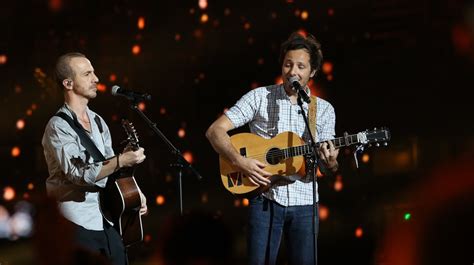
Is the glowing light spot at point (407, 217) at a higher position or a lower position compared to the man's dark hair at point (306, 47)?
lower

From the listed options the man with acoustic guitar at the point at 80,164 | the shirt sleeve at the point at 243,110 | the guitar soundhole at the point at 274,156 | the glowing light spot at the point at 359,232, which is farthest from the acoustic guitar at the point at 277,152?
the glowing light spot at the point at 359,232

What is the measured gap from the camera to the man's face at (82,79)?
3.76m

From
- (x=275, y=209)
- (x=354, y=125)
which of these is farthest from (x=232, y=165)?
(x=354, y=125)

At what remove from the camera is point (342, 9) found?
644 cm

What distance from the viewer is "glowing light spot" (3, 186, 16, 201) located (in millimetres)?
6418

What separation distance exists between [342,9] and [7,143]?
3432mm

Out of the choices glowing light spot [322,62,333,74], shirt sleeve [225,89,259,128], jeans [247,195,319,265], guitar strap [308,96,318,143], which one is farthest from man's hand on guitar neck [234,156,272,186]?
glowing light spot [322,62,333,74]

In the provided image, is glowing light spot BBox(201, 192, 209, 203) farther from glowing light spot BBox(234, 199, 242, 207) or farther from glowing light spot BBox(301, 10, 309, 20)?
glowing light spot BBox(301, 10, 309, 20)

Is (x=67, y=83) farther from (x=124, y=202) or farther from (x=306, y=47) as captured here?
(x=306, y=47)

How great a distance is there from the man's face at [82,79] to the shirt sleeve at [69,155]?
0.75 feet

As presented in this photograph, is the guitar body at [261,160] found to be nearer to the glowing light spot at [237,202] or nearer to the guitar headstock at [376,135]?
the guitar headstock at [376,135]

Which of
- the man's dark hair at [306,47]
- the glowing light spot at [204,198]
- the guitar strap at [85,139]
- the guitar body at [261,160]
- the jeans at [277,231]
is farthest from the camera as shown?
the glowing light spot at [204,198]

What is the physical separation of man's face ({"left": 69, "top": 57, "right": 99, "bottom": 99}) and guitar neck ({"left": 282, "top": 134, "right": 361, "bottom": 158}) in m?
1.16

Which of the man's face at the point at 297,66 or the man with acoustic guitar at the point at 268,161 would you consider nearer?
the man with acoustic guitar at the point at 268,161
